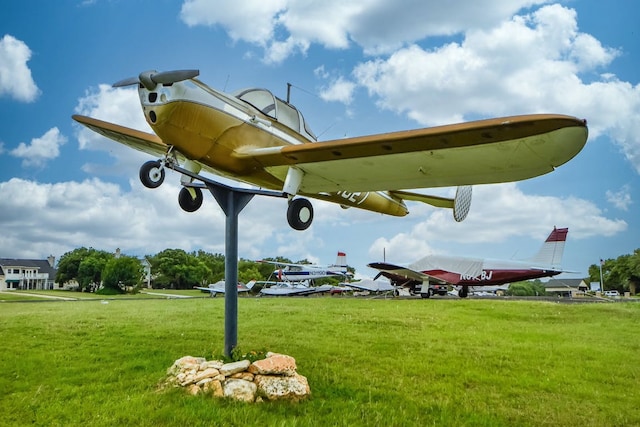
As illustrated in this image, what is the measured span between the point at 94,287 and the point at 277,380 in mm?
55423

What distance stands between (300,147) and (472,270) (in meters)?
28.7

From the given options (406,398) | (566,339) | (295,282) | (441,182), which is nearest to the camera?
(406,398)

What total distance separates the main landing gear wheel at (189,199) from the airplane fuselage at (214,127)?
0.73m

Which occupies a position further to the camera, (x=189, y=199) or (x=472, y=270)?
(x=472, y=270)

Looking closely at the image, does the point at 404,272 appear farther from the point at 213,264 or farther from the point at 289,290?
the point at 213,264

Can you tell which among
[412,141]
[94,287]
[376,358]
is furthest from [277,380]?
[94,287]

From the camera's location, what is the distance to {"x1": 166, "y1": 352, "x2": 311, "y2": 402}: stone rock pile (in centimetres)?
595

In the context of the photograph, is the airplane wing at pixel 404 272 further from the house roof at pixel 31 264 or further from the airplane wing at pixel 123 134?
the house roof at pixel 31 264

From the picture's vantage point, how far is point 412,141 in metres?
6.87

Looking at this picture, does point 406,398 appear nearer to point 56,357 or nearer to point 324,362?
point 324,362

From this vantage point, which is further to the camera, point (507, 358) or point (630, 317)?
point (630, 317)

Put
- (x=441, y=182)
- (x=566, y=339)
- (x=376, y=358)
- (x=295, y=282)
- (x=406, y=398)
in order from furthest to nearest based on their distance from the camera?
(x=295, y=282)
(x=566, y=339)
(x=376, y=358)
(x=441, y=182)
(x=406, y=398)

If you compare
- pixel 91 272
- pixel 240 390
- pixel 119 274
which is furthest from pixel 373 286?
pixel 240 390

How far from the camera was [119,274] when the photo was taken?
144ft
